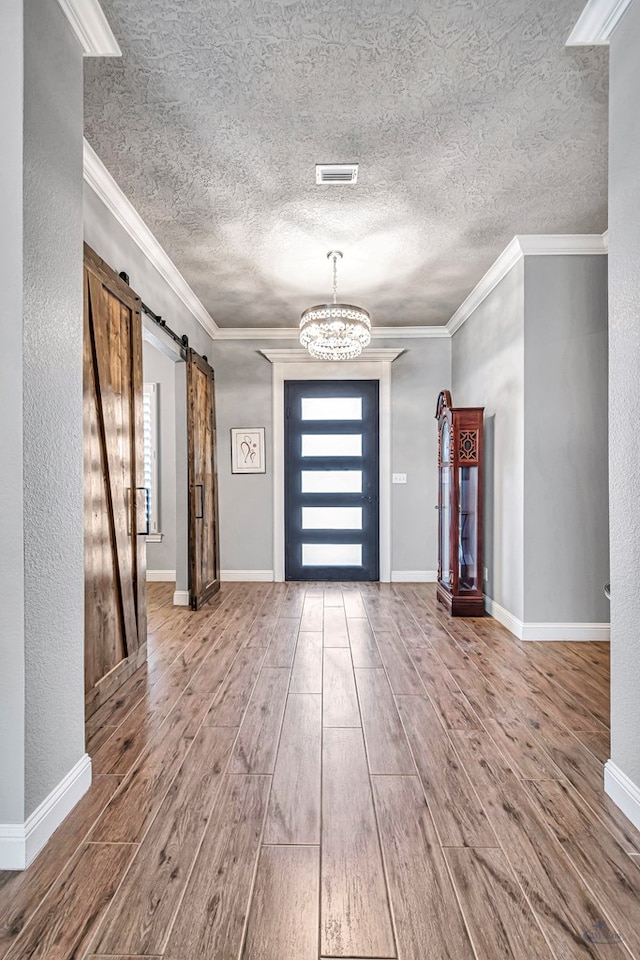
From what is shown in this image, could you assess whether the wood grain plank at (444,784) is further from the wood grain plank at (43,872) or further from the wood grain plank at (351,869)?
the wood grain plank at (43,872)

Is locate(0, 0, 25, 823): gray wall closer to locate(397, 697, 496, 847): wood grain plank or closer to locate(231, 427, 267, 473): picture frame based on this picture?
locate(397, 697, 496, 847): wood grain plank

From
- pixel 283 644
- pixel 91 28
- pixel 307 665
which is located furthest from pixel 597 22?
pixel 283 644

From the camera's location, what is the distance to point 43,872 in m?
1.47

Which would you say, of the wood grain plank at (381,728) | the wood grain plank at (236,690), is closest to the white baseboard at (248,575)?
the wood grain plank at (236,690)

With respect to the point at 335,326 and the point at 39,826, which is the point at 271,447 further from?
the point at 39,826

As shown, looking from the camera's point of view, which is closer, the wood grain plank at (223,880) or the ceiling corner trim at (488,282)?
the wood grain plank at (223,880)

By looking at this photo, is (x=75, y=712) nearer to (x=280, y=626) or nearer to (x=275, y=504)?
(x=280, y=626)

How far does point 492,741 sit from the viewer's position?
7.31 feet

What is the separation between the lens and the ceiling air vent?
269 centimetres

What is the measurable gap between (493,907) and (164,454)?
18.0 feet

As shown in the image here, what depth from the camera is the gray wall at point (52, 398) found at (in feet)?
5.05

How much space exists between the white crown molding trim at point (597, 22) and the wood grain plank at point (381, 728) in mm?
2839

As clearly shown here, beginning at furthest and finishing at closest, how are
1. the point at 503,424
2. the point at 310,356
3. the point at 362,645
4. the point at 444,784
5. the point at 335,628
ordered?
1. the point at 310,356
2. the point at 503,424
3. the point at 335,628
4. the point at 362,645
5. the point at 444,784

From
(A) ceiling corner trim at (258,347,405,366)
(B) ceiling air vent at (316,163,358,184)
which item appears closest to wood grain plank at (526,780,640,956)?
(B) ceiling air vent at (316,163,358,184)
